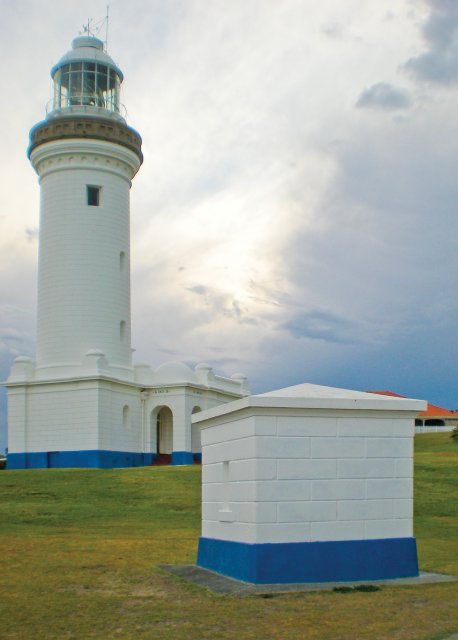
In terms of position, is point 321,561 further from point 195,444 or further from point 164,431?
point 164,431

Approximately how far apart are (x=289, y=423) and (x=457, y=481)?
18076 millimetres

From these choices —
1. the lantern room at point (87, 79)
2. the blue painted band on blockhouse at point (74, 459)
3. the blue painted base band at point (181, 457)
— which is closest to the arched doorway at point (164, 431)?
the blue painted base band at point (181, 457)

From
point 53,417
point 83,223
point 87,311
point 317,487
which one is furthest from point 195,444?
point 317,487

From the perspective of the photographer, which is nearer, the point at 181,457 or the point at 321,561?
the point at 321,561

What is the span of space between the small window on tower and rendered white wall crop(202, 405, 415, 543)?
2783 cm

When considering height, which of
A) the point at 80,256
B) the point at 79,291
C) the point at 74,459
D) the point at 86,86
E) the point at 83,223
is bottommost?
the point at 74,459

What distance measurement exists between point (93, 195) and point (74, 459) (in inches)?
469

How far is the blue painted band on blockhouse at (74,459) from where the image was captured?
36.9 m

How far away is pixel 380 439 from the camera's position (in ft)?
42.5

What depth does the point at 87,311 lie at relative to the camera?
3869 centimetres

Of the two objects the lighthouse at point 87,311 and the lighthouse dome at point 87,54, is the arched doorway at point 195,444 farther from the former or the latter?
the lighthouse dome at point 87,54

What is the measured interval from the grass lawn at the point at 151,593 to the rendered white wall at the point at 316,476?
1129 mm

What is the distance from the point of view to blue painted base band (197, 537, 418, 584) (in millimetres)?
12133

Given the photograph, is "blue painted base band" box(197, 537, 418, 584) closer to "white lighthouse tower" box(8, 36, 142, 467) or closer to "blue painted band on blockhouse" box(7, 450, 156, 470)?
"blue painted band on blockhouse" box(7, 450, 156, 470)
